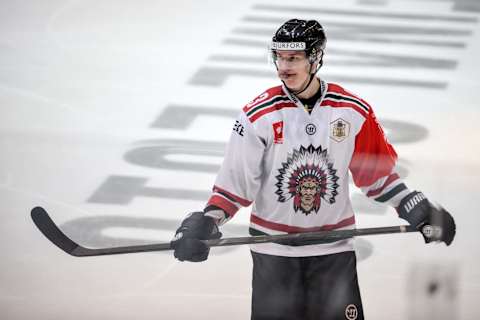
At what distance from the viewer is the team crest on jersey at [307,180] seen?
2.78 metres

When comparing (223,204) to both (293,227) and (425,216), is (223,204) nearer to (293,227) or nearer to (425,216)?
(293,227)

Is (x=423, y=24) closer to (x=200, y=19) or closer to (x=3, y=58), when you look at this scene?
(x=200, y=19)

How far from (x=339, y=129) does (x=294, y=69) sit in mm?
200

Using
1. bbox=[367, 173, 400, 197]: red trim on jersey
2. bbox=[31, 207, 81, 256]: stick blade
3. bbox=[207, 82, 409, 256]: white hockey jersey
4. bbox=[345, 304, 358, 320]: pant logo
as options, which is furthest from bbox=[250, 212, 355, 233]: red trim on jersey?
bbox=[31, 207, 81, 256]: stick blade

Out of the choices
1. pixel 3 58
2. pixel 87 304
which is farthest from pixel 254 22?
pixel 87 304

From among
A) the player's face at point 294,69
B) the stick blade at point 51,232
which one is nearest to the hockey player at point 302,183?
the player's face at point 294,69

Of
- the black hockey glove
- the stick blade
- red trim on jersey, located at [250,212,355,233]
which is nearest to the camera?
the black hockey glove

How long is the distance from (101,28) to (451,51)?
7.74 feet

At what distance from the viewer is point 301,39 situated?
2775 millimetres

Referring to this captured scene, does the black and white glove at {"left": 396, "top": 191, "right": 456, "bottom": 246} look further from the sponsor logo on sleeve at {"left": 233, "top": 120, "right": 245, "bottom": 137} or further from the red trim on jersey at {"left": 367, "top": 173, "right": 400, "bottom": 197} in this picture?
the sponsor logo on sleeve at {"left": 233, "top": 120, "right": 245, "bottom": 137}

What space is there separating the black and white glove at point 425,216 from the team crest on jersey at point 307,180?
207mm

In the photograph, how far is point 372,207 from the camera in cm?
446

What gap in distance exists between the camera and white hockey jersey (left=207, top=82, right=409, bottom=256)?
2770mm

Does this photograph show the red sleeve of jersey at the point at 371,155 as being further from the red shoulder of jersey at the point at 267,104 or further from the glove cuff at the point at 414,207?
the red shoulder of jersey at the point at 267,104
